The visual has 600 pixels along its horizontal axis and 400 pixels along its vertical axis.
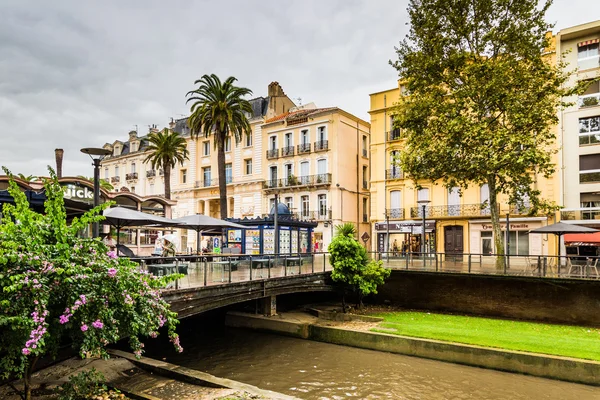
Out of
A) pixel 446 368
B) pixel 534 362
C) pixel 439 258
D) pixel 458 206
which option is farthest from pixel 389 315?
pixel 458 206

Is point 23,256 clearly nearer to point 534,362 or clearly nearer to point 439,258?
point 534,362

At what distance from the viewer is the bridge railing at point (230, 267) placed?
504 inches

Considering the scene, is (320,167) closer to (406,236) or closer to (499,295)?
(406,236)

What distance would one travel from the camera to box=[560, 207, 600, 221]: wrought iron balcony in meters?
29.2

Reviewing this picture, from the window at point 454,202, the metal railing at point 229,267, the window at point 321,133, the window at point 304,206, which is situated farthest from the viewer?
the window at point 304,206

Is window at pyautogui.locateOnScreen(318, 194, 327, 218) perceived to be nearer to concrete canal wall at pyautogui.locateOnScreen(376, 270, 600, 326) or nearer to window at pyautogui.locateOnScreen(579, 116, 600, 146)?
concrete canal wall at pyautogui.locateOnScreen(376, 270, 600, 326)

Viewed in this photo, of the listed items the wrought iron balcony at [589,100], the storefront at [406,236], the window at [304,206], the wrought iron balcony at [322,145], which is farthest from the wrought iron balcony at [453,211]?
the window at [304,206]

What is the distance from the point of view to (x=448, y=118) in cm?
2330

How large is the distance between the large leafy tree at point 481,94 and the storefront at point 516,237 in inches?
385

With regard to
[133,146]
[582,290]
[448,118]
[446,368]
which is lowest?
[446,368]

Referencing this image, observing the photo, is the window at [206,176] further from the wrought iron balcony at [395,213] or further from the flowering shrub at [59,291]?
the flowering shrub at [59,291]

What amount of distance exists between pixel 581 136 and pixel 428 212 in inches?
466

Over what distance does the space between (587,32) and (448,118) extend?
15.2 m

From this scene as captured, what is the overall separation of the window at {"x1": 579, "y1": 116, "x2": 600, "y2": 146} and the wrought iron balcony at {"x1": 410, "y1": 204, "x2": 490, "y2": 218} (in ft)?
25.1
